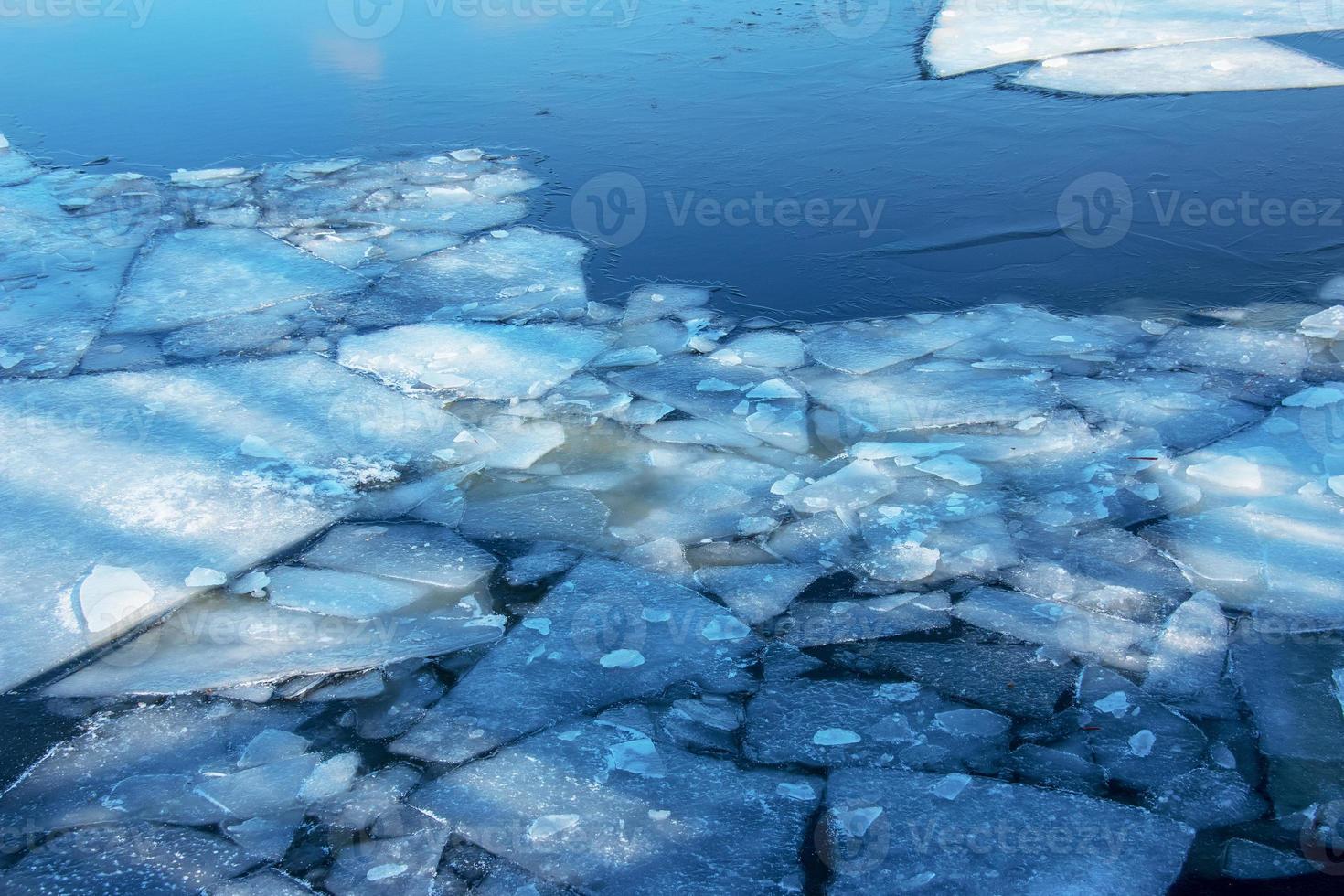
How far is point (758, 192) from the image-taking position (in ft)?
14.3

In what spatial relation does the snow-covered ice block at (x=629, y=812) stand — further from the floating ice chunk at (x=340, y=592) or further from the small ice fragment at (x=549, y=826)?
the floating ice chunk at (x=340, y=592)

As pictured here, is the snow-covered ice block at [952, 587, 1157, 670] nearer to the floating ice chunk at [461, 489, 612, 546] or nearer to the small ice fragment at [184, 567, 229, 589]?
the floating ice chunk at [461, 489, 612, 546]

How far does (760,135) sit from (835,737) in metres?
3.64

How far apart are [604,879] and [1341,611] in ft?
5.10

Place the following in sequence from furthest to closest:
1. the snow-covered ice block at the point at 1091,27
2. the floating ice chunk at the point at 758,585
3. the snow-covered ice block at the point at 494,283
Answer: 1. the snow-covered ice block at the point at 1091,27
2. the snow-covered ice block at the point at 494,283
3. the floating ice chunk at the point at 758,585

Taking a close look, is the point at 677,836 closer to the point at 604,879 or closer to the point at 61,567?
the point at 604,879

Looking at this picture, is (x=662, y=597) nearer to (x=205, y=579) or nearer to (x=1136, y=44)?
(x=205, y=579)

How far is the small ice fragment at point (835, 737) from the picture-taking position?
6.30 feet

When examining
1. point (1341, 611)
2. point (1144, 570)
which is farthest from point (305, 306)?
point (1341, 611)

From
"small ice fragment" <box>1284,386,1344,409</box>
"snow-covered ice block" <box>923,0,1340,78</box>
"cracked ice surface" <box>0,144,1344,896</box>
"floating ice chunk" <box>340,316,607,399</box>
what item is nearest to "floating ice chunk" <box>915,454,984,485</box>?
"cracked ice surface" <box>0,144,1344,896</box>

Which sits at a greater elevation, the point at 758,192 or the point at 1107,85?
the point at 1107,85

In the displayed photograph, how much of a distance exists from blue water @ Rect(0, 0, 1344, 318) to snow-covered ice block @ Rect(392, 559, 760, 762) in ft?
4.96

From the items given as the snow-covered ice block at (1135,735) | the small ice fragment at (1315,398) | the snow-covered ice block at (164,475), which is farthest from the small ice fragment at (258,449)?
the small ice fragment at (1315,398)

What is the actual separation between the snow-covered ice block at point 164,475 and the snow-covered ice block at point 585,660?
0.71 metres
